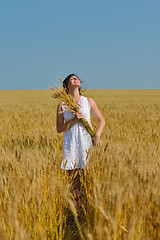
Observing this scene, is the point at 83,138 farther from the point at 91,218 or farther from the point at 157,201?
the point at 157,201

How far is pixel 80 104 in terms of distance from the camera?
260 centimetres

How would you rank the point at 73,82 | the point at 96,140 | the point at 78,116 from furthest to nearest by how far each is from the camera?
the point at 73,82, the point at 96,140, the point at 78,116

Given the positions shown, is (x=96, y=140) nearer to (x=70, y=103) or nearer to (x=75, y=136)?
(x=75, y=136)

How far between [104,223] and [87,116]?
1559 mm

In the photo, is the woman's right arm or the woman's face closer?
the woman's right arm

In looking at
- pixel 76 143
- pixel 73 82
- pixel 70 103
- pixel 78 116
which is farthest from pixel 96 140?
pixel 73 82

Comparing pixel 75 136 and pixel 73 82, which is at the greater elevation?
pixel 73 82

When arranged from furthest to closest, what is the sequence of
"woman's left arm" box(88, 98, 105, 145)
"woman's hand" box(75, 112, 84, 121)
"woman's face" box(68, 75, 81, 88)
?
"woman's face" box(68, 75, 81, 88) → "woman's left arm" box(88, 98, 105, 145) → "woman's hand" box(75, 112, 84, 121)

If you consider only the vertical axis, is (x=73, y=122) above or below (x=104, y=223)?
above

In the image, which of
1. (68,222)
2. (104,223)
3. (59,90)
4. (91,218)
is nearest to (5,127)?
(59,90)

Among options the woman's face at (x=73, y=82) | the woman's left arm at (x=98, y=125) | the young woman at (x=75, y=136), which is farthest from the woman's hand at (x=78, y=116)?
the woman's face at (x=73, y=82)

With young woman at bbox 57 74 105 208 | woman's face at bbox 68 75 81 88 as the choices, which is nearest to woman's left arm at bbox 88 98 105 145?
young woman at bbox 57 74 105 208

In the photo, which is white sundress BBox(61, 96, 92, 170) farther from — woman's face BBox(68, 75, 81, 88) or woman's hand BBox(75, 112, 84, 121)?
woman's face BBox(68, 75, 81, 88)

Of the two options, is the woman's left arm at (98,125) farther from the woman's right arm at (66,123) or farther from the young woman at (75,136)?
the woman's right arm at (66,123)
